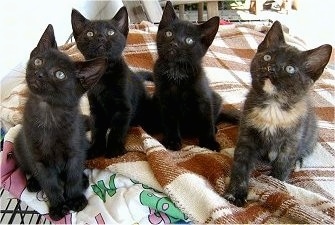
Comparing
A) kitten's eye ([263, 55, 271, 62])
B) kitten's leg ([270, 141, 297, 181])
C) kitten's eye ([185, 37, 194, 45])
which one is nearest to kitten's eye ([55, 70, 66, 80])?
kitten's eye ([185, 37, 194, 45])

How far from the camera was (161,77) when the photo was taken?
1.33m

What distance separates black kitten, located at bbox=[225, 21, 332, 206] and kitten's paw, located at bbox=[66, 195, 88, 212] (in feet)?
1.31

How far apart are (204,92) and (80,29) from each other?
0.43 m

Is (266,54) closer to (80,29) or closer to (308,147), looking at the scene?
(308,147)

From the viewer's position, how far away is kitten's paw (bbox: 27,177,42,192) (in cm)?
119

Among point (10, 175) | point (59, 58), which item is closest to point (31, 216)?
point (10, 175)

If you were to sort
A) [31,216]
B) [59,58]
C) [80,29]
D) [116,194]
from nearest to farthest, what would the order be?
[59,58] < [116,194] < [80,29] < [31,216]

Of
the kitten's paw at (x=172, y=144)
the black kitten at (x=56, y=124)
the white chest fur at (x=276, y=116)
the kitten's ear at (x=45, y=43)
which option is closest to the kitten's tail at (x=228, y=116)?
the kitten's paw at (x=172, y=144)

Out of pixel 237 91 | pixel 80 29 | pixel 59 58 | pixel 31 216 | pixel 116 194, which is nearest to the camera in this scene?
pixel 59 58

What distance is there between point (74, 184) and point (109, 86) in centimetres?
32

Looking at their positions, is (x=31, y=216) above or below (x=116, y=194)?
below

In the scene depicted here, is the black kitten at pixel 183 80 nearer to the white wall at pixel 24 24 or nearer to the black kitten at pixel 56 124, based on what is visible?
the black kitten at pixel 56 124

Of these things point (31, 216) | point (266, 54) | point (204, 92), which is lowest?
point (31, 216)

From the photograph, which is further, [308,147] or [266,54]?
A: [308,147]
